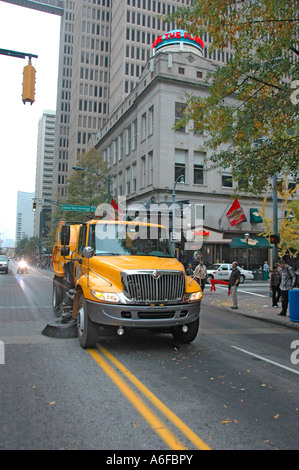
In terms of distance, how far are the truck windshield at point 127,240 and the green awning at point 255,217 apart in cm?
3429

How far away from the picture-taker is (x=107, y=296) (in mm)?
6184

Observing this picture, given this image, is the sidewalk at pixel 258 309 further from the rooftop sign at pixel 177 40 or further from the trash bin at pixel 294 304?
the rooftop sign at pixel 177 40

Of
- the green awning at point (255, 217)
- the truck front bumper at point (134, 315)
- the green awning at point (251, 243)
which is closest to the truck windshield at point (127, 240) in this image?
the truck front bumper at point (134, 315)

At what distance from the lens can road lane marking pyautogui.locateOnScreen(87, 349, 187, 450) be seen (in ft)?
10.9

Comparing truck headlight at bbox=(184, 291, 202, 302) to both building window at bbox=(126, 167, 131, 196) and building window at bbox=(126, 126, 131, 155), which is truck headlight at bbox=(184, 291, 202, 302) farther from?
building window at bbox=(126, 126, 131, 155)

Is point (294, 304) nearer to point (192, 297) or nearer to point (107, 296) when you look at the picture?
point (192, 297)

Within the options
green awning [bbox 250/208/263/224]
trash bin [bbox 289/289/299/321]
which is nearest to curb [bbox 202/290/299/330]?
trash bin [bbox 289/289/299/321]

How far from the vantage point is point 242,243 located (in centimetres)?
3944

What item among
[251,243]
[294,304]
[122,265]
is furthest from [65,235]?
[251,243]

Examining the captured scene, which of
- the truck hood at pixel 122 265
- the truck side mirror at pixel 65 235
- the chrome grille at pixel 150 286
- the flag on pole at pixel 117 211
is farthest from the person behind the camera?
the flag on pole at pixel 117 211

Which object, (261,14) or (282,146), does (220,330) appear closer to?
(282,146)

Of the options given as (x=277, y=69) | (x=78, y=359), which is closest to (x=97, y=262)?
(x=78, y=359)

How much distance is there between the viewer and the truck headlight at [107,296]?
6.14m

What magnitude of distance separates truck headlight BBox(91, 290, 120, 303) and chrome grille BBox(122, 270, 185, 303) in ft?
0.64
